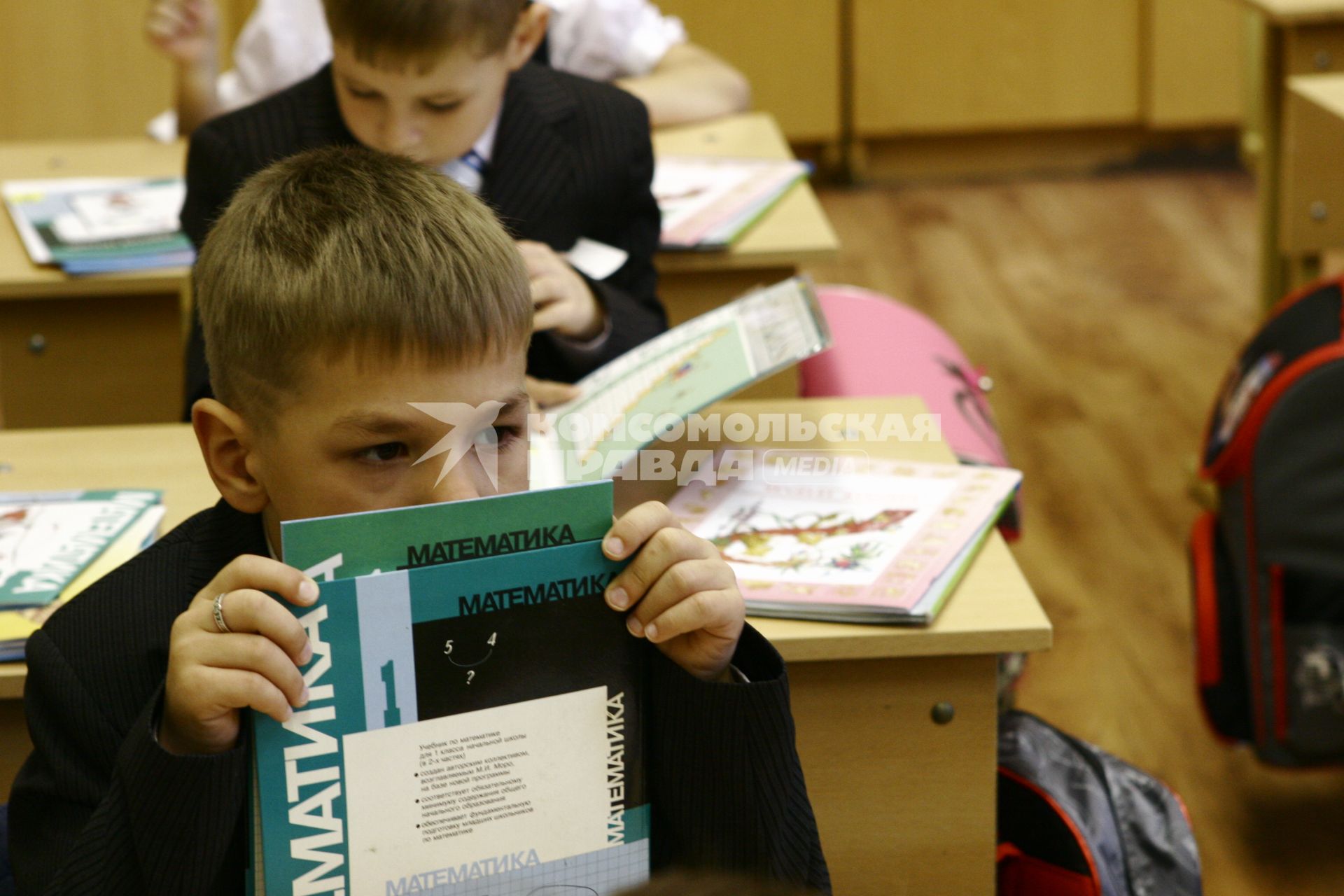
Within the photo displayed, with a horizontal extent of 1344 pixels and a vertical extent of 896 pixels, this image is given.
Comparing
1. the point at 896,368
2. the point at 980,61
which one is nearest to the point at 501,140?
the point at 896,368

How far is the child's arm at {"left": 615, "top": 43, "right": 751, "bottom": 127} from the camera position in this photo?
2383 millimetres

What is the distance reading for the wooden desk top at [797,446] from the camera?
1.13m

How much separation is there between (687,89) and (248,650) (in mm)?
1806

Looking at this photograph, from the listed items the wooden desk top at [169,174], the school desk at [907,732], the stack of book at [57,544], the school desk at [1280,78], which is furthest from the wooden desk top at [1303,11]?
the stack of book at [57,544]

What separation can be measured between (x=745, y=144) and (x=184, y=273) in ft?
2.82

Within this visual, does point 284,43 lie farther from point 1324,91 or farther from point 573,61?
point 1324,91

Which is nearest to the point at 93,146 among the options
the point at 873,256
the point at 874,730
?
the point at 874,730

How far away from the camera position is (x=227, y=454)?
925mm

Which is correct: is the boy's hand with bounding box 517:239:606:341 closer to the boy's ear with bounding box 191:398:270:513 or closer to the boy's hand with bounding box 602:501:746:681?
the boy's ear with bounding box 191:398:270:513

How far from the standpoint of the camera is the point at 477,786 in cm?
80

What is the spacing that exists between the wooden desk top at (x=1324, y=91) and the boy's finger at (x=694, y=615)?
1760 mm

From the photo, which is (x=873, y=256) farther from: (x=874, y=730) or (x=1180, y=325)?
(x=874, y=730)

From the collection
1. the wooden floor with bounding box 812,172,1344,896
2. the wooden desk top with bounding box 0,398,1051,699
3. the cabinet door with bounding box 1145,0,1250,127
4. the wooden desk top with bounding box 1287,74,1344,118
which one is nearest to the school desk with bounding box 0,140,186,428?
the wooden desk top with bounding box 0,398,1051,699

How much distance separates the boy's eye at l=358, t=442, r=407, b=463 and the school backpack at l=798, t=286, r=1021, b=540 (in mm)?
962
